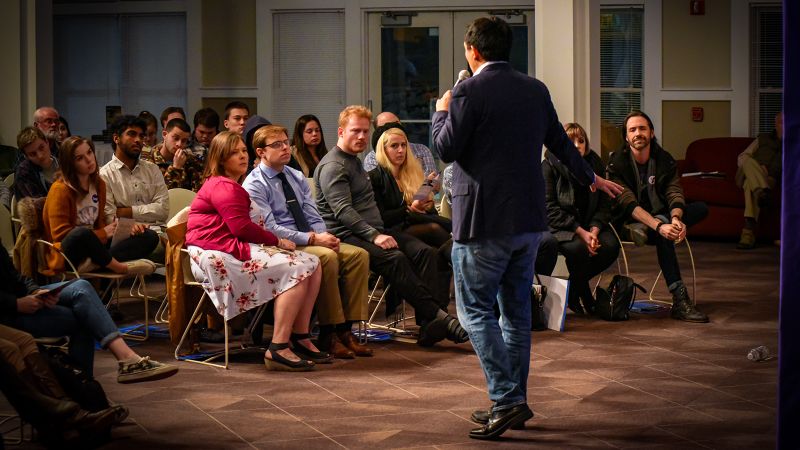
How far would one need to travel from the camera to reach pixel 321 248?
6105 mm

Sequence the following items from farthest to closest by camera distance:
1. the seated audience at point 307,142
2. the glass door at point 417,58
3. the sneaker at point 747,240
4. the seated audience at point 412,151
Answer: the glass door at point 417,58, the sneaker at point 747,240, the seated audience at point 307,142, the seated audience at point 412,151

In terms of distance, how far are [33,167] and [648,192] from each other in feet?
12.3

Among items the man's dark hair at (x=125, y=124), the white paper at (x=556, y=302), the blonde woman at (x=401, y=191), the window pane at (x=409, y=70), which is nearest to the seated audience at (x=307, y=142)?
the man's dark hair at (x=125, y=124)

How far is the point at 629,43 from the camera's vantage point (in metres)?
12.5

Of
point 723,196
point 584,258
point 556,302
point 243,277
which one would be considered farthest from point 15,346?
point 723,196

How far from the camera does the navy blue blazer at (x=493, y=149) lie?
170 inches

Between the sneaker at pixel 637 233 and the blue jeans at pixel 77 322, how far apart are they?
3.51m

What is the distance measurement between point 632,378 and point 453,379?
0.81 meters

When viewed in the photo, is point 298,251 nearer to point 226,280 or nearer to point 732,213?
point 226,280

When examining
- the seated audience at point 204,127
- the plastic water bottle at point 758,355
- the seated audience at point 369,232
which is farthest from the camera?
the seated audience at point 204,127

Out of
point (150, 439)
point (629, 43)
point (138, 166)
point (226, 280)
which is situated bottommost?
point (150, 439)

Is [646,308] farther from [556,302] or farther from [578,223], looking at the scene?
[556,302]

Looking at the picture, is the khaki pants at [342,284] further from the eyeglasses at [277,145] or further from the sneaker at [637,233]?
the sneaker at [637,233]

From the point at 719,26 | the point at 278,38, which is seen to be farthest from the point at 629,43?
the point at 278,38
